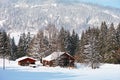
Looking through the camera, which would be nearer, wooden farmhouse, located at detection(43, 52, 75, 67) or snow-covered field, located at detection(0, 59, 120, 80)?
snow-covered field, located at detection(0, 59, 120, 80)

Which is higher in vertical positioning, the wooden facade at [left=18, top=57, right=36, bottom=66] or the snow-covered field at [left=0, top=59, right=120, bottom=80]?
the wooden facade at [left=18, top=57, right=36, bottom=66]

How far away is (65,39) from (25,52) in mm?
13403

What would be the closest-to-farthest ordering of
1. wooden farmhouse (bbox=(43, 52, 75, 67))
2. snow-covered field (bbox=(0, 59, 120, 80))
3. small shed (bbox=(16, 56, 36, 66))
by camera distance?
1. snow-covered field (bbox=(0, 59, 120, 80))
2. wooden farmhouse (bbox=(43, 52, 75, 67))
3. small shed (bbox=(16, 56, 36, 66))

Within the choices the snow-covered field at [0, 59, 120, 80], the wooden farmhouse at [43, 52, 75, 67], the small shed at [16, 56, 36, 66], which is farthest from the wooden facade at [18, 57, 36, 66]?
the snow-covered field at [0, 59, 120, 80]

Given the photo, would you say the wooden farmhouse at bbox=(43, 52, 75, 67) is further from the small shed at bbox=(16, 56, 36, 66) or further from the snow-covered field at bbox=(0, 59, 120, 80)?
the snow-covered field at bbox=(0, 59, 120, 80)

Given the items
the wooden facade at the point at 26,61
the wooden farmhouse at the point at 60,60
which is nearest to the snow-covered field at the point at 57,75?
the wooden farmhouse at the point at 60,60

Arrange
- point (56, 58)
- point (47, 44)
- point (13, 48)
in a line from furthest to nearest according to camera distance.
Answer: point (13, 48) → point (47, 44) → point (56, 58)

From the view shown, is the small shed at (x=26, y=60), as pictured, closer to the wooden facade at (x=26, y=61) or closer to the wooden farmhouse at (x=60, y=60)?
Answer: the wooden facade at (x=26, y=61)

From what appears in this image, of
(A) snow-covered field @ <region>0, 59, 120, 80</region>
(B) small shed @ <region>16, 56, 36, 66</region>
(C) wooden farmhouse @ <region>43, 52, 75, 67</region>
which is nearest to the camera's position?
(A) snow-covered field @ <region>0, 59, 120, 80</region>

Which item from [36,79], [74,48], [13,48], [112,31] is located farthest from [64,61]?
[36,79]

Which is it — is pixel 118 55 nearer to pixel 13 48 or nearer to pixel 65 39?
pixel 65 39

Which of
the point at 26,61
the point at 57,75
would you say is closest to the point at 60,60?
the point at 26,61

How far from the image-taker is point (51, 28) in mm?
117688

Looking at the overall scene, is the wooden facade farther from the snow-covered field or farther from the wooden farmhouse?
the snow-covered field
